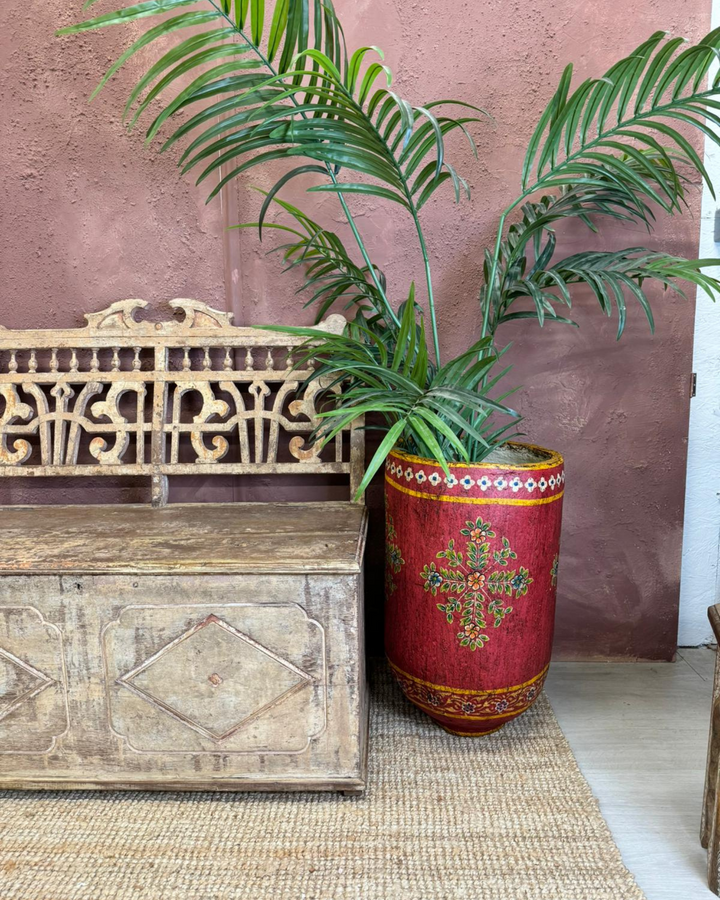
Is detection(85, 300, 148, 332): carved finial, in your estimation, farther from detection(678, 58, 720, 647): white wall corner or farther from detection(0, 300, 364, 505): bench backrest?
detection(678, 58, 720, 647): white wall corner

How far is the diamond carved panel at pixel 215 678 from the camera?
1394 mm

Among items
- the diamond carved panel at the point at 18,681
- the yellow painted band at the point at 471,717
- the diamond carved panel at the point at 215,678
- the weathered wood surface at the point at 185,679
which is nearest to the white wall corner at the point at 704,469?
the yellow painted band at the point at 471,717

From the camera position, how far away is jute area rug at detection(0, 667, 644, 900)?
3.93 feet

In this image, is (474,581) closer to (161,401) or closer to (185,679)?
(185,679)

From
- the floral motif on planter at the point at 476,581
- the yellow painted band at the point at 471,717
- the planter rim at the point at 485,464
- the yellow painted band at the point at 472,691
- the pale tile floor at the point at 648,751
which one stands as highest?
the planter rim at the point at 485,464

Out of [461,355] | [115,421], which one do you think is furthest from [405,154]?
[115,421]

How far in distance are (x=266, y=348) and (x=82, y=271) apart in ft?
1.99

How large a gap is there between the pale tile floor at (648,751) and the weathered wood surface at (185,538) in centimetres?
79

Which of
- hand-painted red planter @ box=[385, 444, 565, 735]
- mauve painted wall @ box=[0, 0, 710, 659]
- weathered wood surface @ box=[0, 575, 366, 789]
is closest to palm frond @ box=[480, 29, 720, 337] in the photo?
mauve painted wall @ box=[0, 0, 710, 659]

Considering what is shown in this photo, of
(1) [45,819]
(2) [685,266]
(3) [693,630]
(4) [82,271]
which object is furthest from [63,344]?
(3) [693,630]

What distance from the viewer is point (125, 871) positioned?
1245 mm

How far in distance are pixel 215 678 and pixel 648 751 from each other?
1086 millimetres

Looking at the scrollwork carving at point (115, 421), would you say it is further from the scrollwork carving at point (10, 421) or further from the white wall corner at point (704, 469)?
the white wall corner at point (704, 469)

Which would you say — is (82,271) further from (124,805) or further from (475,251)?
(124,805)
